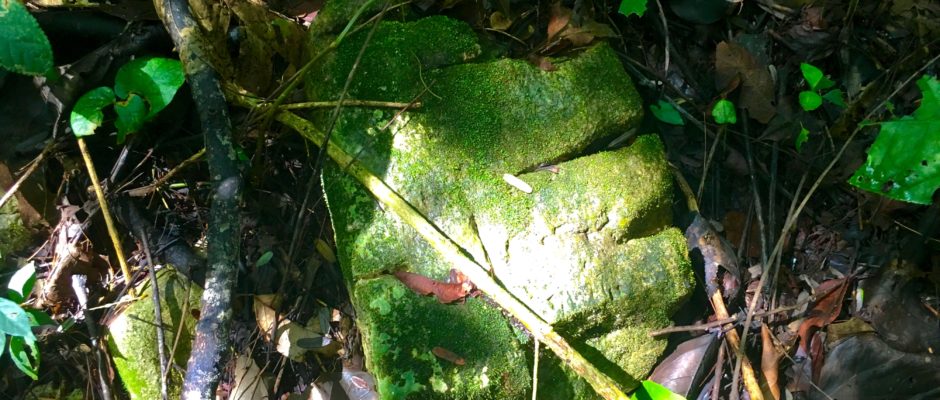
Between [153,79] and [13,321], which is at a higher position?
[153,79]

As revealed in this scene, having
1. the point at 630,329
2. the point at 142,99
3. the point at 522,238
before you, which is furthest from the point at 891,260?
the point at 142,99

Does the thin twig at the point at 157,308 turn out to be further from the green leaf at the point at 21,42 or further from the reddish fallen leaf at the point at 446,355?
the reddish fallen leaf at the point at 446,355

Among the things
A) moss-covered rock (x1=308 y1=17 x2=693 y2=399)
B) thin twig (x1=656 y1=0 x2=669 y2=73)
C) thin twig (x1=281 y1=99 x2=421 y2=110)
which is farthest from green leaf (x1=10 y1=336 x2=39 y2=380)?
thin twig (x1=656 y1=0 x2=669 y2=73)

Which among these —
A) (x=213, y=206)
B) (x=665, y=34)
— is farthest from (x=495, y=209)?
(x=665, y=34)

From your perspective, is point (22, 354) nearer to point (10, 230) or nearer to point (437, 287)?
point (10, 230)

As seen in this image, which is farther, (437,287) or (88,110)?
(88,110)

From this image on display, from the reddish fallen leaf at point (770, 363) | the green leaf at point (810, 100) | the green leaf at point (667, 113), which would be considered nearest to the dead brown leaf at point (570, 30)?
the green leaf at point (667, 113)

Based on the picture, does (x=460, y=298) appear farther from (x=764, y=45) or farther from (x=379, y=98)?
(x=764, y=45)
